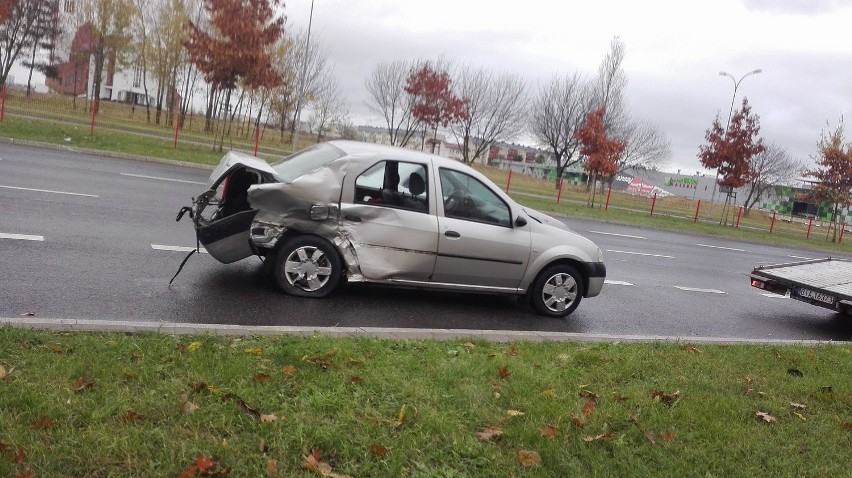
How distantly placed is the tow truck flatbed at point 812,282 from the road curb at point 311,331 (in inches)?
113

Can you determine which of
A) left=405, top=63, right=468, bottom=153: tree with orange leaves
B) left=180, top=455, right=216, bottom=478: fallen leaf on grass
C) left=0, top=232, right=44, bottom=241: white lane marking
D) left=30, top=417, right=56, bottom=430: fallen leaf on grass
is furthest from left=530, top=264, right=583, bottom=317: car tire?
left=405, top=63, right=468, bottom=153: tree with orange leaves

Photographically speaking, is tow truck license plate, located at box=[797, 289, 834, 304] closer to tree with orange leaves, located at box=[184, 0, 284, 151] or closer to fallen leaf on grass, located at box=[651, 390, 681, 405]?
fallen leaf on grass, located at box=[651, 390, 681, 405]

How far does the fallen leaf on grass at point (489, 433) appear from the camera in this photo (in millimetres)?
4060

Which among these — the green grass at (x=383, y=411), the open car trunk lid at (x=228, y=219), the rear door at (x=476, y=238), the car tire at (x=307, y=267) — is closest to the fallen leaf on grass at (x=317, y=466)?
the green grass at (x=383, y=411)

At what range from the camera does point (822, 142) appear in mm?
34594

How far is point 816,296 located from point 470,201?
5731mm

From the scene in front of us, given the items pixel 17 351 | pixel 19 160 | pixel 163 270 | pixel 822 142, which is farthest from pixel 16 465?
pixel 822 142

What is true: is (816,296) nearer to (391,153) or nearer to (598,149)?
(391,153)

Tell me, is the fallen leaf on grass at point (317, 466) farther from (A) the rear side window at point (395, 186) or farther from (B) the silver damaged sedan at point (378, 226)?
(A) the rear side window at point (395, 186)

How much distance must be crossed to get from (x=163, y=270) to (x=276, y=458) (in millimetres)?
4699

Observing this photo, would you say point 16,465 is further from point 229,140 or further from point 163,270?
point 229,140

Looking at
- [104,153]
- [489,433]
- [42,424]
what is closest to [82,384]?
[42,424]

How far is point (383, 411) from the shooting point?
421cm

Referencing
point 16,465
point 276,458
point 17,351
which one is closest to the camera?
point 16,465
